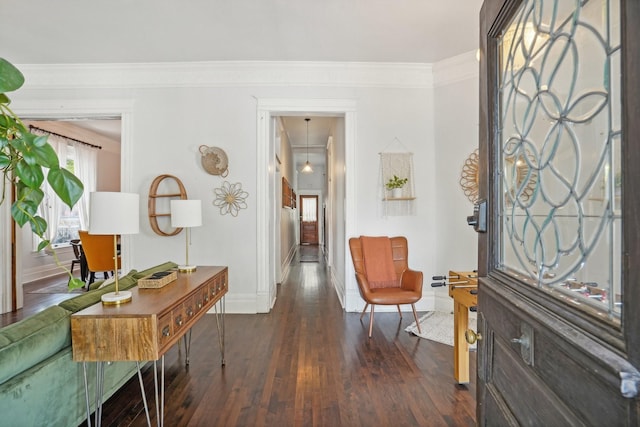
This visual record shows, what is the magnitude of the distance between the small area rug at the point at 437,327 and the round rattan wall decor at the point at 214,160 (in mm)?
2779

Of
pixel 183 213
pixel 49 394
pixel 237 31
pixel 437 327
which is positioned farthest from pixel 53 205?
pixel 437 327

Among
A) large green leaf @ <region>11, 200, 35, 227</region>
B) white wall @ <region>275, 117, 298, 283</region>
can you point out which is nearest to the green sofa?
large green leaf @ <region>11, 200, 35, 227</region>

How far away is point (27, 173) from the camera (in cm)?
79

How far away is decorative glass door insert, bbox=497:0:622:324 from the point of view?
61 cm

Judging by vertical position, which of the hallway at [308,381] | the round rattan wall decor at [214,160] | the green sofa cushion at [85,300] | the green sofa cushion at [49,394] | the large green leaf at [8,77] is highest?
the round rattan wall decor at [214,160]

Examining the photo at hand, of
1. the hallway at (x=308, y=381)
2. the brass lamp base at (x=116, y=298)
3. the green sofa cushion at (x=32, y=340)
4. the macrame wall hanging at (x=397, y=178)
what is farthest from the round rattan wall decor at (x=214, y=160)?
the green sofa cushion at (x=32, y=340)

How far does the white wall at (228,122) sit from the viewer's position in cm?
388

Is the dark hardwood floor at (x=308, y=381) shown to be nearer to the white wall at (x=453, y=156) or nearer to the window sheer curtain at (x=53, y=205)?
the white wall at (x=453, y=156)

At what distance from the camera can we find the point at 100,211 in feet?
5.24

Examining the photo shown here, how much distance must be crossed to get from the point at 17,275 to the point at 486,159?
18.2ft

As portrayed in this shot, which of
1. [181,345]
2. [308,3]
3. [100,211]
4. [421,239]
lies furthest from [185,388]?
[308,3]

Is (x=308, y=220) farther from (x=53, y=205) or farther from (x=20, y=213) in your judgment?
(x=20, y=213)

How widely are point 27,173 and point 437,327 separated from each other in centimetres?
345

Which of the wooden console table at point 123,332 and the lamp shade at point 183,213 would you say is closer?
the wooden console table at point 123,332
